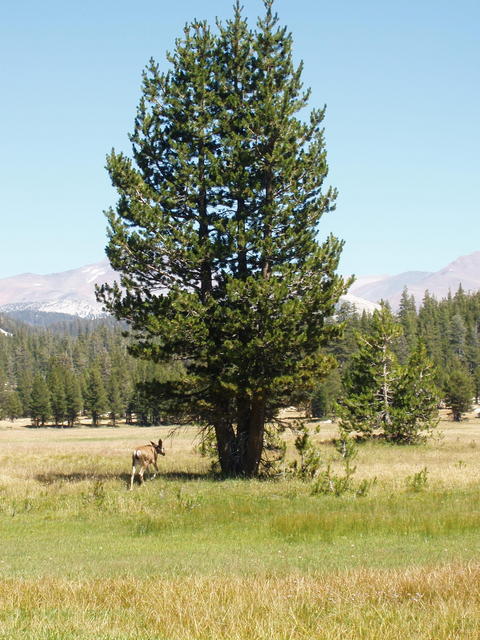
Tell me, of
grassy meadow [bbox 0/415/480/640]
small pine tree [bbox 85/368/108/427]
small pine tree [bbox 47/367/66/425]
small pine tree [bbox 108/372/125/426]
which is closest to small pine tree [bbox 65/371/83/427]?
small pine tree [bbox 47/367/66/425]

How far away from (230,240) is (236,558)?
1163cm

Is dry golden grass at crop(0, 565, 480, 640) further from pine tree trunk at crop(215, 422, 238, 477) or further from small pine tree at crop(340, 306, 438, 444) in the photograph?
small pine tree at crop(340, 306, 438, 444)

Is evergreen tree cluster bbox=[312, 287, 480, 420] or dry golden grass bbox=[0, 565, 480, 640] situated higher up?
evergreen tree cluster bbox=[312, 287, 480, 420]

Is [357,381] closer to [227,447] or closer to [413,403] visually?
[413,403]

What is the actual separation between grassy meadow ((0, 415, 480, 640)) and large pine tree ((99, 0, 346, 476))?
11.1 feet

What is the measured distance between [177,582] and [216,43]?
19989 millimetres

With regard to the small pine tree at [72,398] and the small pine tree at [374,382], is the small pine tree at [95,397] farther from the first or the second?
the small pine tree at [374,382]

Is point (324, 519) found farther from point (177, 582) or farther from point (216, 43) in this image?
point (216, 43)

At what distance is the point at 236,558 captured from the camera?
39.3 feet

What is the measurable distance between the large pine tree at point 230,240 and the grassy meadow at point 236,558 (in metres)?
3.38

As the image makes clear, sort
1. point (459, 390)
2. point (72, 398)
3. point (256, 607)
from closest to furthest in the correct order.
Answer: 1. point (256, 607)
2. point (459, 390)
3. point (72, 398)

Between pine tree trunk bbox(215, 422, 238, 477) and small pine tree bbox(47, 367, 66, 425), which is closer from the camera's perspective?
pine tree trunk bbox(215, 422, 238, 477)

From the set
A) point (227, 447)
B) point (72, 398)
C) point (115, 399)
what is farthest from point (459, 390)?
point (227, 447)

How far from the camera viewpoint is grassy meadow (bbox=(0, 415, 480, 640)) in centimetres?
670
